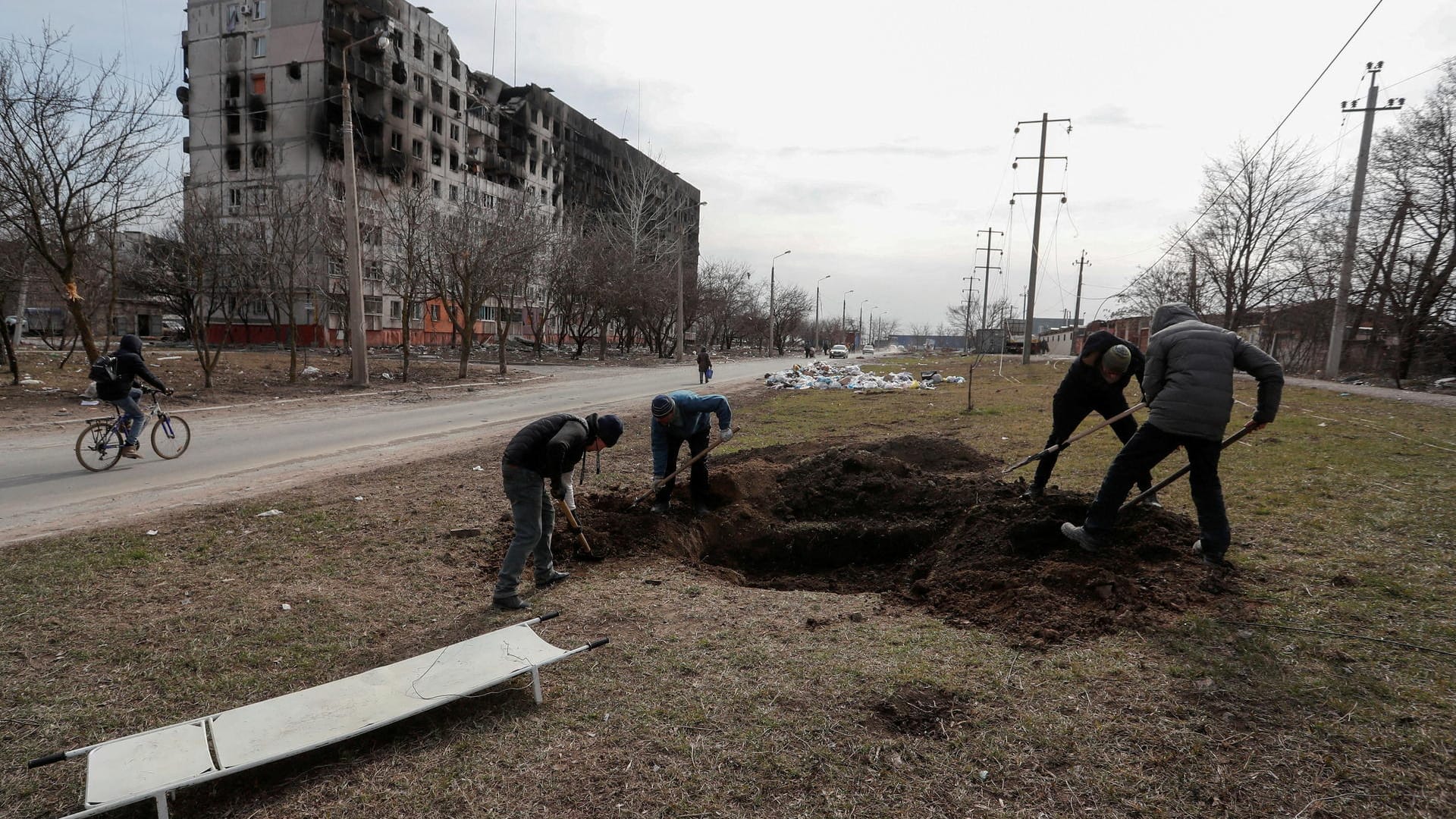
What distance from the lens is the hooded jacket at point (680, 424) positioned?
657 cm

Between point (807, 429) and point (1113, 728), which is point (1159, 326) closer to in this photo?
point (1113, 728)

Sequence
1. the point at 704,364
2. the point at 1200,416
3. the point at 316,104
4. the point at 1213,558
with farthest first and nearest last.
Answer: the point at 316,104 → the point at 704,364 → the point at 1213,558 → the point at 1200,416

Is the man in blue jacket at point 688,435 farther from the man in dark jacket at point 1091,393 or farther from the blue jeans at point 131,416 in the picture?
the blue jeans at point 131,416

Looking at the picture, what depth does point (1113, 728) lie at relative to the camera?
283 centimetres

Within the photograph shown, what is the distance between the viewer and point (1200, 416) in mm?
4285

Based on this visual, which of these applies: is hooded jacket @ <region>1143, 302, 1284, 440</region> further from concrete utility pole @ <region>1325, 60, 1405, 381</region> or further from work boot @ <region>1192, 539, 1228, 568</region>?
concrete utility pole @ <region>1325, 60, 1405, 381</region>

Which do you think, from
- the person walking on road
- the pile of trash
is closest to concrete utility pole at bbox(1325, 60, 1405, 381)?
the pile of trash

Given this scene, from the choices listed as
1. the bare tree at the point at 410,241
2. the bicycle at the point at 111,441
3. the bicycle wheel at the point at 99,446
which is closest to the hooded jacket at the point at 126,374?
the bicycle at the point at 111,441

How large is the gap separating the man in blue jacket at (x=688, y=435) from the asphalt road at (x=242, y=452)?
4.58 meters

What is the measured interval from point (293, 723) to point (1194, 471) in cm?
510

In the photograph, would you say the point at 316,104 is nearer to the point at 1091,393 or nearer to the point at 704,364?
the point at 704,364

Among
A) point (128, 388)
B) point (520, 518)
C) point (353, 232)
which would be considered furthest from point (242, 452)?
point (353, 232)

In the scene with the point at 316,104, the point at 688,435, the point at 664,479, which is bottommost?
the point at 664,479

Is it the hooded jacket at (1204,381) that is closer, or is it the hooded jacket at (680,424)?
the hooded jacket at (1204,381)
